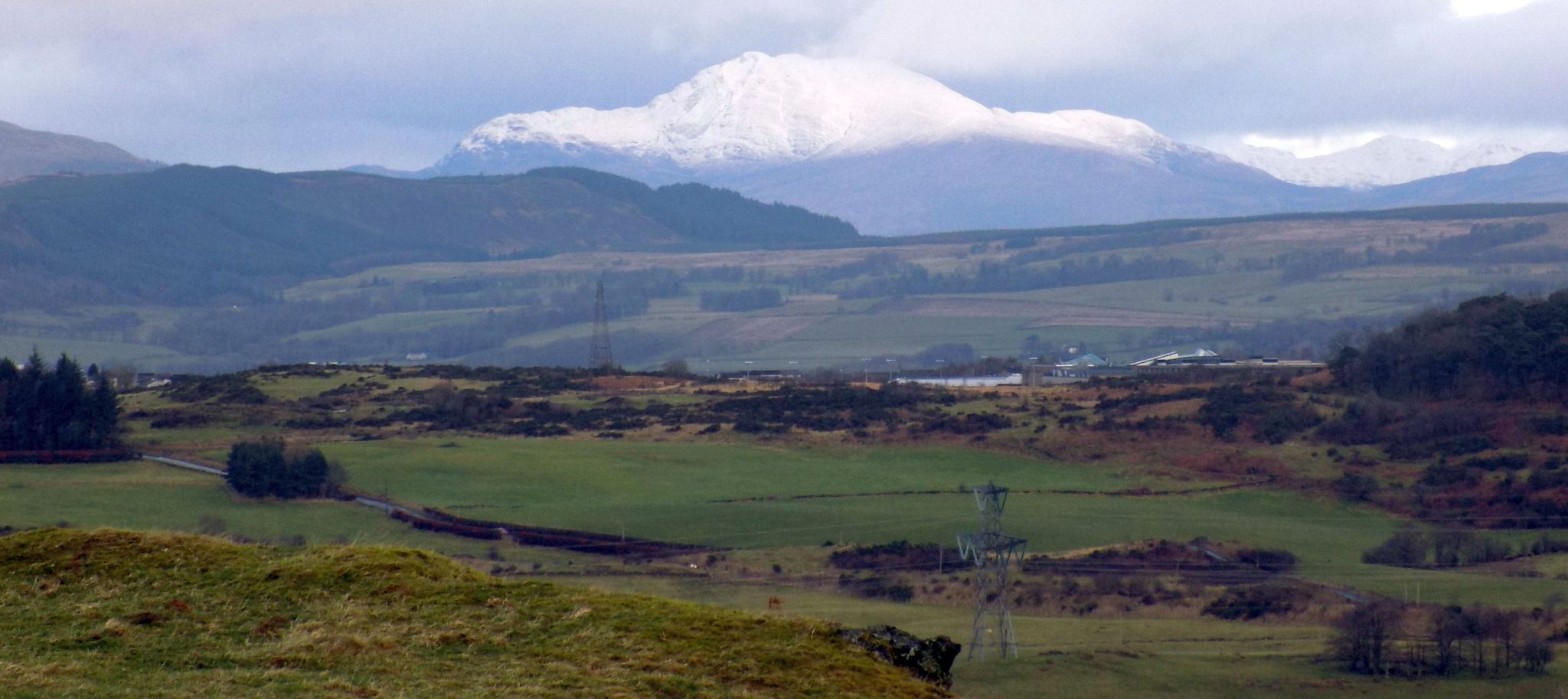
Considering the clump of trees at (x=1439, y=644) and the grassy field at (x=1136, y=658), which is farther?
the clump of trees at (x=1439, y=644)

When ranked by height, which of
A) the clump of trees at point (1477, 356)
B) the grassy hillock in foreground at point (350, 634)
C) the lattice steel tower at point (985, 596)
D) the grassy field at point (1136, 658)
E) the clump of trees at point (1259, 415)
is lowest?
the grassy field at point (1136, 658)

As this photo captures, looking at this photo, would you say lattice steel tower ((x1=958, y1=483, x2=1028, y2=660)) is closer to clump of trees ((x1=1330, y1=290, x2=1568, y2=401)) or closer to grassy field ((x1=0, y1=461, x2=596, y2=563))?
grassy field ((x1=0, y1=461, x2=596, y2=563))

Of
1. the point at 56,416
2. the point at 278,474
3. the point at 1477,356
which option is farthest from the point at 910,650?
the point at 1477,356

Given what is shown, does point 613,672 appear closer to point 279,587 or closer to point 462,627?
point 462,627

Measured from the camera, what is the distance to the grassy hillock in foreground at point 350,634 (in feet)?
50.7

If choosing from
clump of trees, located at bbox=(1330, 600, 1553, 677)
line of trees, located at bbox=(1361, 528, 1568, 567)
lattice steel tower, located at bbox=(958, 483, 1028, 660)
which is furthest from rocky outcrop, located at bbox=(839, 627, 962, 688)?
line of trees, located at bbox=(1361, 528, 1568, 567)

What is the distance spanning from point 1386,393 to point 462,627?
78.9 meters

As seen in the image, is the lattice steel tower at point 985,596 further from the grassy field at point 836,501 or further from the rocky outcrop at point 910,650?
the rocky outcrop at point 910,650

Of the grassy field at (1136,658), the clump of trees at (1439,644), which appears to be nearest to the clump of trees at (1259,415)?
the grassy field at (1136,658)

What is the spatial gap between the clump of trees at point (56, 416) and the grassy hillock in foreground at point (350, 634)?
60.8m

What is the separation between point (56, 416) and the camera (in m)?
76.6

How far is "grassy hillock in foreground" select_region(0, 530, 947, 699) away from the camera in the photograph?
50.7 feet

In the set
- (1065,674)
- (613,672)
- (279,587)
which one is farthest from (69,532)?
(1065,674)

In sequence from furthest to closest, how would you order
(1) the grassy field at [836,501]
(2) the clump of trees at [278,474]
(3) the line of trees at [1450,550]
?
(2) the clump of trees at [278,474]
(1) the grassy field at [836,501]
(3) the line of trees at [1450,550]
